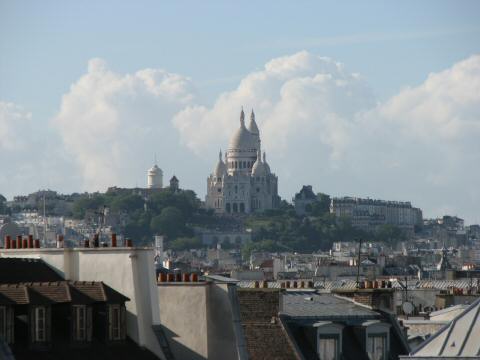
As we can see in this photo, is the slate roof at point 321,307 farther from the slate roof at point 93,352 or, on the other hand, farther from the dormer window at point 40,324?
the dormer window at point 40,324

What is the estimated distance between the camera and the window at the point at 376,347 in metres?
25.8

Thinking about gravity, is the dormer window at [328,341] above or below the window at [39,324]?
below

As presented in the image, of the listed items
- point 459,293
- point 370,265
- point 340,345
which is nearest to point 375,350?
point 340,345

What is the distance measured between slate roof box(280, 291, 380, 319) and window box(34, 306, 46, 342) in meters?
3.58

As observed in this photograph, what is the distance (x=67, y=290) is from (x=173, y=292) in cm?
195

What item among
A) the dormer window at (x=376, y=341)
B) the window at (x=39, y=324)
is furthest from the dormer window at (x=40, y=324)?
the dormer window at (x=376, y=341)

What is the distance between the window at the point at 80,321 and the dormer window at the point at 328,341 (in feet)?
9.76

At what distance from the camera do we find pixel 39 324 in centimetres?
2292

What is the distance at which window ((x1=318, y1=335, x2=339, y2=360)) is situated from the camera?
82.8 feet

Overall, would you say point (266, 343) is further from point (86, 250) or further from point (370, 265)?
point (370, 265)

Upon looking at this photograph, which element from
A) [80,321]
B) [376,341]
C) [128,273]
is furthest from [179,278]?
[80,321]

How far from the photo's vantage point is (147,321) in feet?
79.7

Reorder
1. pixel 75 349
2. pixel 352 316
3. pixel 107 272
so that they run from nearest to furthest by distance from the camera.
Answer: pixel 75 349
pixel 107 272
pixel 352 316

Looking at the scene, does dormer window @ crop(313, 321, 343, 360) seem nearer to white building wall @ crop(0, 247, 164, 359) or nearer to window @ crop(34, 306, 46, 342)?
white building wall @ crop(0, 247, 164, 359)
